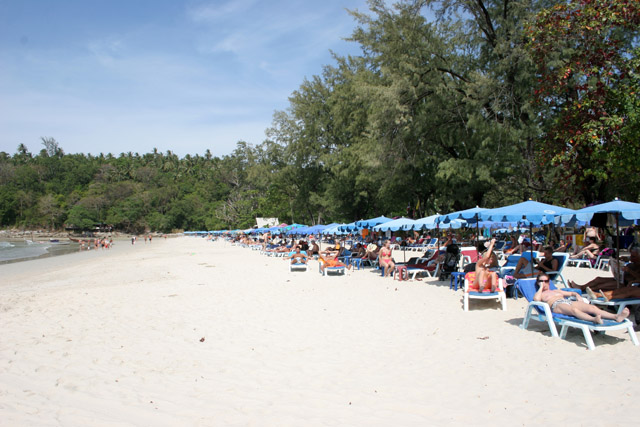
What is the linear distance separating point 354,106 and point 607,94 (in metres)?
17.9

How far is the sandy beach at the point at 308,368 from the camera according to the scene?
3.54 meters

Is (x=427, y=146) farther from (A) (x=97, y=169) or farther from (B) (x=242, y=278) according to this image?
(A) (x=97, y=169)

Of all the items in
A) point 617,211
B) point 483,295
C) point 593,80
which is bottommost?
point 483,295

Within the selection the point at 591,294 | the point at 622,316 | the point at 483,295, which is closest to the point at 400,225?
the point at 483,295

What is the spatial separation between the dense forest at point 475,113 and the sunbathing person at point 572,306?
8599 mm

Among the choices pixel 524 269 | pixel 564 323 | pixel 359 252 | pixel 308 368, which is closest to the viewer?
pixel 308 368

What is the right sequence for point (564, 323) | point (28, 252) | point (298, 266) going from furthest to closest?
point (28, 252) → point (298, 266) → point (564, 323)

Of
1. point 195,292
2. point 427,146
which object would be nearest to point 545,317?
point 195,292

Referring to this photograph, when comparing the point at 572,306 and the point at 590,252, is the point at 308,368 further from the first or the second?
the point at 590,252

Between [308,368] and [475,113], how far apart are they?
16921 millimetres

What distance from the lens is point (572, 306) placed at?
5312mm

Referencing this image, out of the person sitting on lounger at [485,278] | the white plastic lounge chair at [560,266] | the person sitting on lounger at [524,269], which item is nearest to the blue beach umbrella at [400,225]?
the person sitting on lounger at [524,269]

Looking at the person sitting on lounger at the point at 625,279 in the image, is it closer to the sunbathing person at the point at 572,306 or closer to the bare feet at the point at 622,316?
the sunbathing person at the point at 572,306

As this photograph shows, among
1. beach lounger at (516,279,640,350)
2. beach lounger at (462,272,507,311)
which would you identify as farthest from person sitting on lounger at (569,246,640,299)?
beach lounger at (462,272,507,311)
